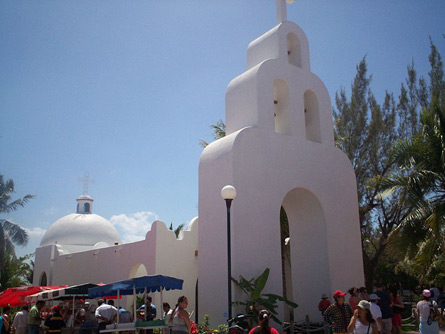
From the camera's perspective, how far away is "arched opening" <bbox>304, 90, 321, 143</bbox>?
14.8 m

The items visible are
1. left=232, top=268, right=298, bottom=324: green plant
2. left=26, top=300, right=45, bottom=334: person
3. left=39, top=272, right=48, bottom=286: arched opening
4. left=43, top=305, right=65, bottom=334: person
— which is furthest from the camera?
left=39, top=272, right=48, bottom=286: arched opening

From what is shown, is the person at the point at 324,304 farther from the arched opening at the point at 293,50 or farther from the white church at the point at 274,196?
the arched opening at the point at 293,50

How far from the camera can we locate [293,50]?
50.8ft

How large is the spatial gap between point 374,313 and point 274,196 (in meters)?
5.49

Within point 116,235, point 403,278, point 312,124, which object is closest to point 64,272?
point 116,235

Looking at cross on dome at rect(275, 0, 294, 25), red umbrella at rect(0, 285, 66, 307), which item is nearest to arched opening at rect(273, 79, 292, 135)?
cross on dome at rect(275, 0, 294, 25)

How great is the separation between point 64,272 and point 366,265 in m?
15.3

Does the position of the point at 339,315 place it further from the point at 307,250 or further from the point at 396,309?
the point at 307,250

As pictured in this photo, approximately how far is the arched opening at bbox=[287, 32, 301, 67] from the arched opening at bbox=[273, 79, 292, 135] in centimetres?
126

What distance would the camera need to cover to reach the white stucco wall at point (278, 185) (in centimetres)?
1206

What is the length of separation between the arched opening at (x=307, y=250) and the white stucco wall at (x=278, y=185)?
0.10ft

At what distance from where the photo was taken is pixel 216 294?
12008mm

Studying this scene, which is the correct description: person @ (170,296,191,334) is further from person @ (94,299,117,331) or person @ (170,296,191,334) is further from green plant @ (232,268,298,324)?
person @ (94,299,117,331)

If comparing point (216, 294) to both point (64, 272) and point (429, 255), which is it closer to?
point (429, 255)
